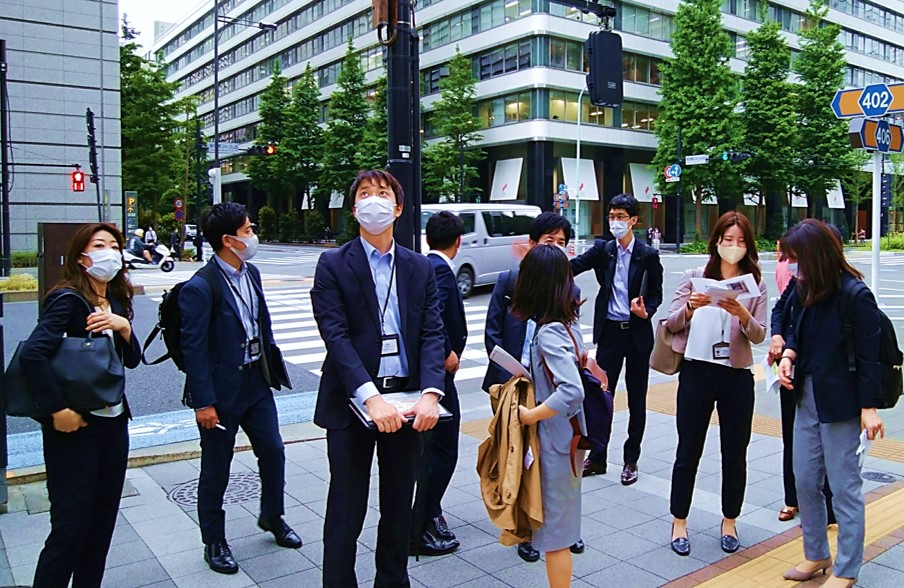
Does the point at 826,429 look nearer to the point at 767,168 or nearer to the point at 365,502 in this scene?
the point at 365,502

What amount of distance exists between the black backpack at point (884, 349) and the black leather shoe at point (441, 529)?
240 cm

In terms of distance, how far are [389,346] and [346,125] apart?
182 feet

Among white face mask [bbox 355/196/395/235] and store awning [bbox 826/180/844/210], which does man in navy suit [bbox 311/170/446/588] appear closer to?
white face mask [bbox 355/196/395/235]

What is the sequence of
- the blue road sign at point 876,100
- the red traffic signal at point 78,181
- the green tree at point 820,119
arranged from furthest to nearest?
1. the green tree at point 820,119
2. the red traffic signal at point 78,181
3. the blue road sign at point 876,100

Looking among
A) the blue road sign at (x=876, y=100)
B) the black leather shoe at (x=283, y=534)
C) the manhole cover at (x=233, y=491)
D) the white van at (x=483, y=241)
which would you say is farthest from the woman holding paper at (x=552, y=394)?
the white van at (x=483, y=241)

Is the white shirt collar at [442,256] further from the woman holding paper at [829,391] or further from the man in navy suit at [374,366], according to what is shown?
the woman holding paper at [829,391]

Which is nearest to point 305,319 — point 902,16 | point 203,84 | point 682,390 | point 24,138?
point 682,390

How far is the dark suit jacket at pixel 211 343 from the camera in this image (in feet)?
13.0

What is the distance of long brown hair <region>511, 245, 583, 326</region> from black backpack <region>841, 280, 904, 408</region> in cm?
139

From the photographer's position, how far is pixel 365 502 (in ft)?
10.8

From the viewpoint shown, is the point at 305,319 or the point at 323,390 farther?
the point at 305,319

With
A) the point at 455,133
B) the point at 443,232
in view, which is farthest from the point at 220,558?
the point at 455,133

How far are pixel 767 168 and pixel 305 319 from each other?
40.0 meters

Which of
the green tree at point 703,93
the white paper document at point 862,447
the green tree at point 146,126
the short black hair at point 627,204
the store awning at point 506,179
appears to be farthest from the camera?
the store awning at point 506,179
